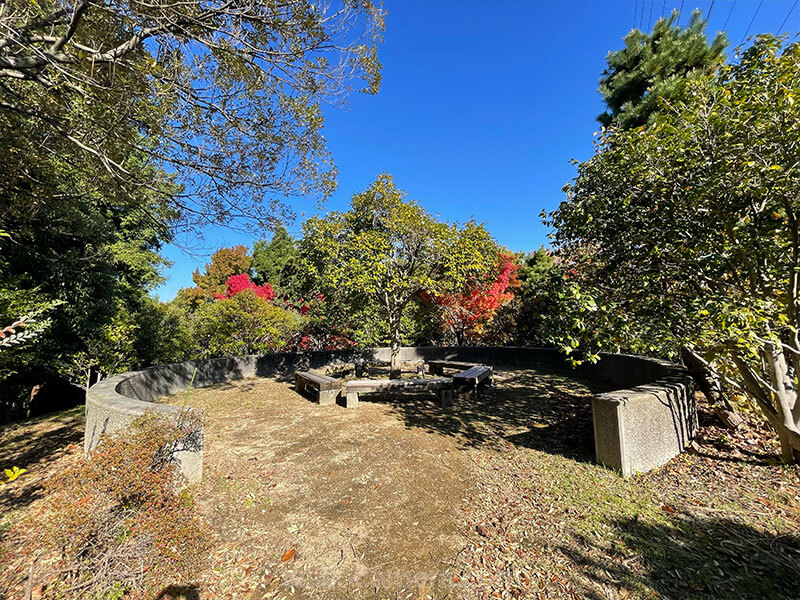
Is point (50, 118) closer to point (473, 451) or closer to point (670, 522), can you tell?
point (473, 451)

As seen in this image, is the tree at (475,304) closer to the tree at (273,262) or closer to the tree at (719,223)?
the tree at (719,223)


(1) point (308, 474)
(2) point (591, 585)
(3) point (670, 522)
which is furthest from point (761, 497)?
(1) point (308, 474)

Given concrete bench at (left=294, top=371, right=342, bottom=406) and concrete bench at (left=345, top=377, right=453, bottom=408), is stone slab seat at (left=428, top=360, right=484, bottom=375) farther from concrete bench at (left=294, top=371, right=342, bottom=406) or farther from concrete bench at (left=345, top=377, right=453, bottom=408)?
concrete bench at (left=294, top=371, right=342, bottom=406)

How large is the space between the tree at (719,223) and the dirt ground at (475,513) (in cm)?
141

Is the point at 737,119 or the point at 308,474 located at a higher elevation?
the point at 737,119

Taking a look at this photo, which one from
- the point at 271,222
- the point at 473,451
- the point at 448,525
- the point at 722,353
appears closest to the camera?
the point at 448,525

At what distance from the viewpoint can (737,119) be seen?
282cm

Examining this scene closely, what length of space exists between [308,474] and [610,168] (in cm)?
521

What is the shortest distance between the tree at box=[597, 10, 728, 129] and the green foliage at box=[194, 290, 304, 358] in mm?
10552

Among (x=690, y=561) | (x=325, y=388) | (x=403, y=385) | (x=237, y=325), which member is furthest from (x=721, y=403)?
(x=237, y=325)

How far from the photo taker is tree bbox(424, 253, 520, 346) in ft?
40.3

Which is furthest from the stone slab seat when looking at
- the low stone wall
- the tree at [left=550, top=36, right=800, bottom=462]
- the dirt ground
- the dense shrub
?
the dense shrub

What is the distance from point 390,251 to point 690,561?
7.26 metres

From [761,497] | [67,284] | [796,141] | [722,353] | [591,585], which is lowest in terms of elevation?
[591,585]
